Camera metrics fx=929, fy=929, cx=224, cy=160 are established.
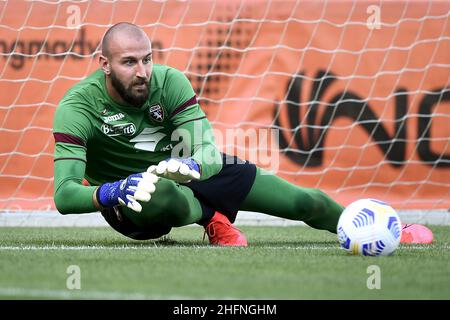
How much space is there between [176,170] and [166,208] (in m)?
0.30

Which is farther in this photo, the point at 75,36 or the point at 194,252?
the point at 75,36

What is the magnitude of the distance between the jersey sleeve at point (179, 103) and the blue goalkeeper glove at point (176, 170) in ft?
1.72

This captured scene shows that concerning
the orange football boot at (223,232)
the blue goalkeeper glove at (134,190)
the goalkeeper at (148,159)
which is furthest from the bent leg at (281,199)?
the blue goalkeeper glove at (134,190)

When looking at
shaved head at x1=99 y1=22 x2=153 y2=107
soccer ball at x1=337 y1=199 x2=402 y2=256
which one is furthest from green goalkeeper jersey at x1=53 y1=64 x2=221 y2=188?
soccer ball at x1=337 y1=199 x2=402 y2=256

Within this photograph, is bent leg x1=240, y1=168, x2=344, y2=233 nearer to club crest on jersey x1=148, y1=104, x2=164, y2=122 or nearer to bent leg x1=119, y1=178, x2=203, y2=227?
bent leg x1=119, y1=178, x2=203, y2=227

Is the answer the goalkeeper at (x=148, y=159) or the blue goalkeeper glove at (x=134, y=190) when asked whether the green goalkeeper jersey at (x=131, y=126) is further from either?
the blue goalkeeper glove at (x=134, y=190)

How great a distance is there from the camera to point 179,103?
16.7 feet

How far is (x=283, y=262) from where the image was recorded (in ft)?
13.7

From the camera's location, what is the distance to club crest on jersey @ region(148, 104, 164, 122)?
16.6ft

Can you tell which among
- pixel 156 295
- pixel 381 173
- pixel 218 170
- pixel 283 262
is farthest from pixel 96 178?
pixel 381 173

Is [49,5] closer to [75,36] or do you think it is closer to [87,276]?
[75,36]

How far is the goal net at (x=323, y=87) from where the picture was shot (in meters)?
7.82
